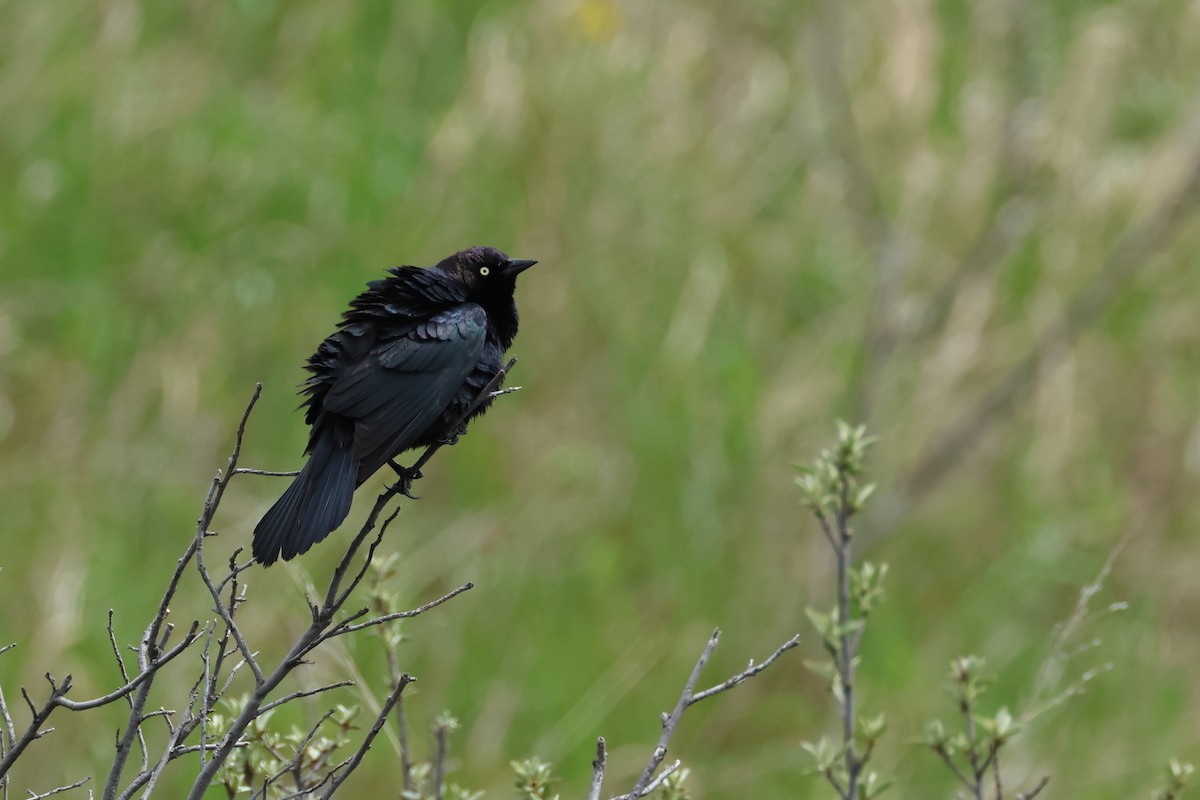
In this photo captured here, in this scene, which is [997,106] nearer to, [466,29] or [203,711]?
[466,29]

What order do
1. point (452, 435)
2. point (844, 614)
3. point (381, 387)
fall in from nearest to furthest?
point (844, 614), point (381, 387), point (452, 435)

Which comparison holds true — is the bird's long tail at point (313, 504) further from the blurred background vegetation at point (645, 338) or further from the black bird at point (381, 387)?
the blurred background vegetation at point (645, 338)

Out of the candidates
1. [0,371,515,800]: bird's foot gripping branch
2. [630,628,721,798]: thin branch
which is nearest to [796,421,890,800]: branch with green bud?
[630,628,721,798]: thin branch

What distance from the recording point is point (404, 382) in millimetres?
3016

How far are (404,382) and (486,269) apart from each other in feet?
2.71

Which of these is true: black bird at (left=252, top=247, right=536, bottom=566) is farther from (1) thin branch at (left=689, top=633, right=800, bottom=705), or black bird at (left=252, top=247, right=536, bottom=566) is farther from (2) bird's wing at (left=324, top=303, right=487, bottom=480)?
(1) thin branch at (left=689, top=633, right=800, bottom=705)

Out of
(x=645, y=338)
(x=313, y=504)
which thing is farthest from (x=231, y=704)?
(x=645, y=338)

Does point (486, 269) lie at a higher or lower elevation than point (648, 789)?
higher

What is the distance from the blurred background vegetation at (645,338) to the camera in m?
5.04

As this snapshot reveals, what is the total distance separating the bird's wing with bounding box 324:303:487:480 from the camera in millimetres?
2895

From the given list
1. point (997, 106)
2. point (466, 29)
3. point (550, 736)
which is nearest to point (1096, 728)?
point (550, 736)

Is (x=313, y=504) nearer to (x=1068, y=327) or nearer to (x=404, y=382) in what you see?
(x=404, y=382)

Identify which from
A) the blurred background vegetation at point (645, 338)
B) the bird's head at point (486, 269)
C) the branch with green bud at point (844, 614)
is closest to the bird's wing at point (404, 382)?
the bird's head at point (486, 269)

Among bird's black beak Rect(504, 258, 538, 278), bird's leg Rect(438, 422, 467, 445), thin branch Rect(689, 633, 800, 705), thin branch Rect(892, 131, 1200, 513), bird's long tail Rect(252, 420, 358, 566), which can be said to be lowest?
thin branch Rect(689, 633, 800, 705)
